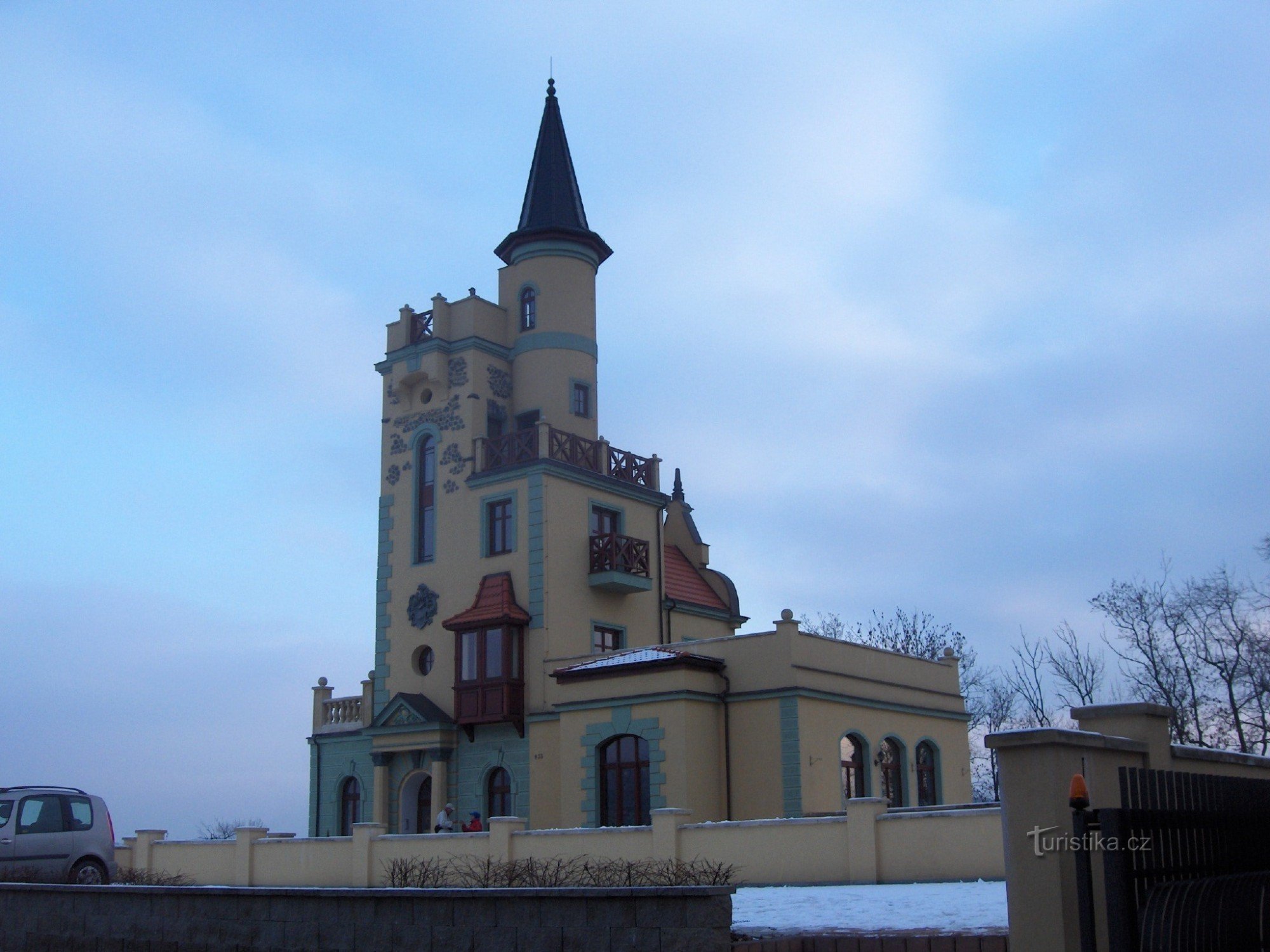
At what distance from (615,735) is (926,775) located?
8646mm

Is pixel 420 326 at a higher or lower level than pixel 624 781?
higher

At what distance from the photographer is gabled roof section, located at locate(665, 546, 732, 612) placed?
34156mm

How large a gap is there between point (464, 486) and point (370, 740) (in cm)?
701

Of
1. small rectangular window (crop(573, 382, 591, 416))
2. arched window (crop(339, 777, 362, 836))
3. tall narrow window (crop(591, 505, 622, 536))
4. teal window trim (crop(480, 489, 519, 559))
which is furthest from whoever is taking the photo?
small rectangular window (crop(573, 382, 591, 416))

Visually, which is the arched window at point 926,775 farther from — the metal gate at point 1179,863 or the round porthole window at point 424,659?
the metal gate at point 1179,863

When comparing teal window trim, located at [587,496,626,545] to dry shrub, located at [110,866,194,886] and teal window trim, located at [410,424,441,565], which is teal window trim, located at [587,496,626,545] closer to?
teal window trim, located at [410,424,441,565]

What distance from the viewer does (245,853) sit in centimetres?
2384

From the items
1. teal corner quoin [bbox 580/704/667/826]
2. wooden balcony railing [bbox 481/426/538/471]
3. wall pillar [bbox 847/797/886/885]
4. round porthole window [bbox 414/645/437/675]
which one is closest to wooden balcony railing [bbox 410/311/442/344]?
wooden balcony railing [bbox 481/426/538/471]

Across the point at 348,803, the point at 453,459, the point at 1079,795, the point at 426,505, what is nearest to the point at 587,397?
the point at 453,459

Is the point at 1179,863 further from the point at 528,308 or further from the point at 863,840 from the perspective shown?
the point at 528,308

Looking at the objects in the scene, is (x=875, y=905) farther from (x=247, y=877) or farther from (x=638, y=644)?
(x=638, y=644)

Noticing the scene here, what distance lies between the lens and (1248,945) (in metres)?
8.95

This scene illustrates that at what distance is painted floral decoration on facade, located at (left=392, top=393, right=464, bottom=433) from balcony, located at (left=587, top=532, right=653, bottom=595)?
480 cm

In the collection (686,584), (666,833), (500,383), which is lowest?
(666,833)
